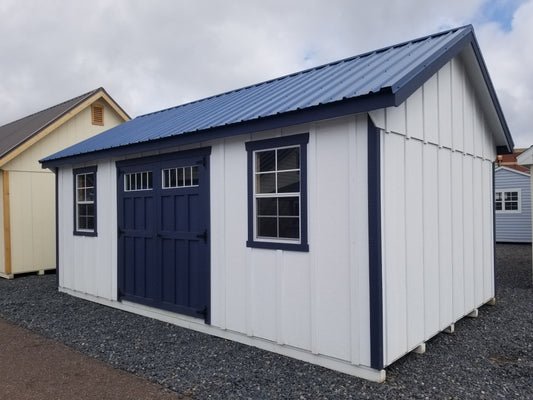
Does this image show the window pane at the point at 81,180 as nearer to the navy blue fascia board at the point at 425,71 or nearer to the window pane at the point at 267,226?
the window pane at the point at 267,226

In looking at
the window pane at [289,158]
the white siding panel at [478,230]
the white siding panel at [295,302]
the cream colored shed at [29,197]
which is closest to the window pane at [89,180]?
the cream colored shed at [29,197]

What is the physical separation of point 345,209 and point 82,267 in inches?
230

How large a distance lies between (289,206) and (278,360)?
68.4 inches

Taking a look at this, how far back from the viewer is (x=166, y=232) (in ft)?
20.9

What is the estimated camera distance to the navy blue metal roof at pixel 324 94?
4.11m

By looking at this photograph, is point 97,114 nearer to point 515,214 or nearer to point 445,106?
point 445,106

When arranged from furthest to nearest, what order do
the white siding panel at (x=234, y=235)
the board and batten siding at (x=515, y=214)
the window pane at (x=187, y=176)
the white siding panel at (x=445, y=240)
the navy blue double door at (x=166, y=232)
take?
1. the board and batten siding at (x=515, y=214)
2. the window pane at (x=187, y=176)
3. the navy blue double door at (x=166, y=232)
4. the white siding panel at (x=445, y=240)
5. the white siding panel at (x=234, y=235)

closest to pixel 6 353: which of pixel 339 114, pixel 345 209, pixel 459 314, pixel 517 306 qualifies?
pixel 345 209

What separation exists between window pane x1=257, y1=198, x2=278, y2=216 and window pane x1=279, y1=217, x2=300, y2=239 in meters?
0.15

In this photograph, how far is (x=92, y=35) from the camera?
12.8 m

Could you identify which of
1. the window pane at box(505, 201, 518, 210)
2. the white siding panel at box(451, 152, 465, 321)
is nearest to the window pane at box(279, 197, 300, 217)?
the white siding panel at box(451, 152, 465, 321)

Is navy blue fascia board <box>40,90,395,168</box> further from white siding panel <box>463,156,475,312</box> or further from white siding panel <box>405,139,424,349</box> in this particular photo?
white siding panel <box>463,156,475,312</box>

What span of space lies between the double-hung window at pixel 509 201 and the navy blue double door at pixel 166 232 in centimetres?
1630

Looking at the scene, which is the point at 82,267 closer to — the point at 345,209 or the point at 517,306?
the point at 345,209
